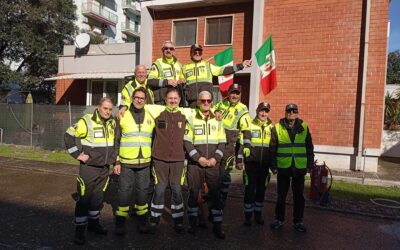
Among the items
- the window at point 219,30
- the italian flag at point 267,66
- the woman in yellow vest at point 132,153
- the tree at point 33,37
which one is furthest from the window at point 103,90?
the woman in yellow vest at point 132,153

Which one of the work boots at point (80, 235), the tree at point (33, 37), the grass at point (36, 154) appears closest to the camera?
the work boots at point (80, 235)

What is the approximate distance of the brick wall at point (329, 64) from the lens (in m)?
11.6

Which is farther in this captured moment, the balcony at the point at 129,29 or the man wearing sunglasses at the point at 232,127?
the balcony at the point at 129,29

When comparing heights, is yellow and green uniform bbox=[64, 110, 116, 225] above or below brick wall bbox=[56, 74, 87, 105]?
below

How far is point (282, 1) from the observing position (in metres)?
13.0

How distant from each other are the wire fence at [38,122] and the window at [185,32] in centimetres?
474

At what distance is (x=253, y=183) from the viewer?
228 inches

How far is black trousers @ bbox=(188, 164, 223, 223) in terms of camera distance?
17.0ft

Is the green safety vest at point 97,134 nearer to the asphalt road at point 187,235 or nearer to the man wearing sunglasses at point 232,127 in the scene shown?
the asphalt road at point 187,235

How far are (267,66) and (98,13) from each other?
40190mm

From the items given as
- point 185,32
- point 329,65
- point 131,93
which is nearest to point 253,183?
point 131,93

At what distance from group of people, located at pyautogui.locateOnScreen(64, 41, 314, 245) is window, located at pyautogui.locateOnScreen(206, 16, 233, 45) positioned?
893cm

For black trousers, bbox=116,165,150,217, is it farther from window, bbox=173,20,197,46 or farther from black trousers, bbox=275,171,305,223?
window, bbox=173,20,197,46

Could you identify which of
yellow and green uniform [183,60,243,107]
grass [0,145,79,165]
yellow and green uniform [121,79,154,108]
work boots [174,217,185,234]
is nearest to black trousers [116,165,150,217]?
work boots [174,217,185,234]
